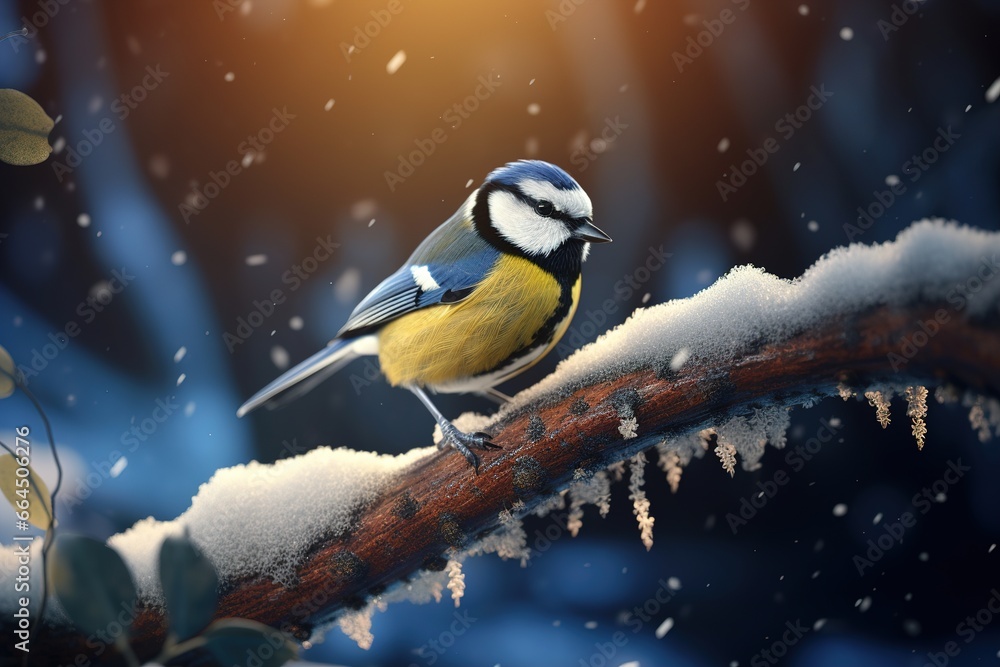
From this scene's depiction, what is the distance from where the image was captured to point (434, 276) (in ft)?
3.41

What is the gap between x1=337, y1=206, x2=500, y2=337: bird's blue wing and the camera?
1.00 m

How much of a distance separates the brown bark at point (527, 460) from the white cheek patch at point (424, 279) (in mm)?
237

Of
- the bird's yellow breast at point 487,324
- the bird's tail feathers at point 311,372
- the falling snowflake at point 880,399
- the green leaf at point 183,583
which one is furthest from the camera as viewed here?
the bird's tail feathers at point 311,372

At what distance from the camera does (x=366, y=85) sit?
117cm

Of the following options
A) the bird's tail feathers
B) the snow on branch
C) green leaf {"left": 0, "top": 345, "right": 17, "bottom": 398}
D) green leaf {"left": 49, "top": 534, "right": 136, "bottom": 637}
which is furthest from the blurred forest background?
green leaf {"left": 49, "top": 534, "right": 136, "bottom": 637}

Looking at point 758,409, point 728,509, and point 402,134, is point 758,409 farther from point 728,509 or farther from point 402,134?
point 402,134

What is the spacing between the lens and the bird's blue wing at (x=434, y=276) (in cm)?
100

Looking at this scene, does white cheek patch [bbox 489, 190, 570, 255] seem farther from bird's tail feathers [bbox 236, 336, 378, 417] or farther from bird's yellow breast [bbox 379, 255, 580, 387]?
bird's tail feathers [bbox 236, 336, 378, 417]

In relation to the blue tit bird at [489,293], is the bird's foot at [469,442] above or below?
below

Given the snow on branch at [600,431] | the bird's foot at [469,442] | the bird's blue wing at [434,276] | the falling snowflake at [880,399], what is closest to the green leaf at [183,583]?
the snow on branch at [600,431]

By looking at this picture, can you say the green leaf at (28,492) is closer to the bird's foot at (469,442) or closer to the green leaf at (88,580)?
the green leaf at (88,580)

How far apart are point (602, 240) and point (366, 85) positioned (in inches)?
20.1

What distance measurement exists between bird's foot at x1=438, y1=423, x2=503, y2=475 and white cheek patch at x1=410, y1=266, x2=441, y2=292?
0.22 metres

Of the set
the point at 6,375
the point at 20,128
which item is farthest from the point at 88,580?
the point at 20,128
